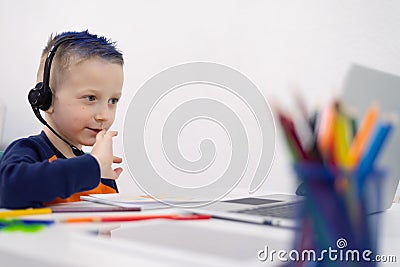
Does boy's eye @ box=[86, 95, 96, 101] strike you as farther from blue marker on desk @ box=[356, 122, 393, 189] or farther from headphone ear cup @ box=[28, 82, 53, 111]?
blue marker on desk @ box=[356, 122, 393, 189]

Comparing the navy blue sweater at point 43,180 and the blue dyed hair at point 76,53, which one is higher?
the blue dyed hair at point 76,53

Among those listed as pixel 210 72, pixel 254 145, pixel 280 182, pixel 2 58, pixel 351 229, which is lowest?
pixel 351 229

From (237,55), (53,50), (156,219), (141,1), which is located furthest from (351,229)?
(141,1)

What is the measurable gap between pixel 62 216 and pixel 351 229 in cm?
36

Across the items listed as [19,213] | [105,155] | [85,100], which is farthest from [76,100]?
[19,213]

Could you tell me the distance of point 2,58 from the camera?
2.17m

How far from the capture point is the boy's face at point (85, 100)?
36.1 inches

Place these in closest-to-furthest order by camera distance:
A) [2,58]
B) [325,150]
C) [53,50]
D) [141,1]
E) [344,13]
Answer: [325,150], [53,50], [344,13], [141,1], [2,58]

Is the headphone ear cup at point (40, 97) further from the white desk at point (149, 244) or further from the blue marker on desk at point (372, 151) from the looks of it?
the blue marker on desk at point (372, 151)

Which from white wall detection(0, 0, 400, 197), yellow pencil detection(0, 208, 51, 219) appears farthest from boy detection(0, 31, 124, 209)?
white wall detection(0, 0, 400, 197)

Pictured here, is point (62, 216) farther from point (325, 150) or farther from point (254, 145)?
point (254, 145)

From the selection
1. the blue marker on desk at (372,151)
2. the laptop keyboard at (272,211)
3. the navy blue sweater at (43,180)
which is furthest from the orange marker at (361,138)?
the navy blue sweater at (43,180)

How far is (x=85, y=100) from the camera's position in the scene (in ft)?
3.02

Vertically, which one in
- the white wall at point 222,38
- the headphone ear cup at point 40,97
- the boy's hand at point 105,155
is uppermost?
the white wall at point 222,38
